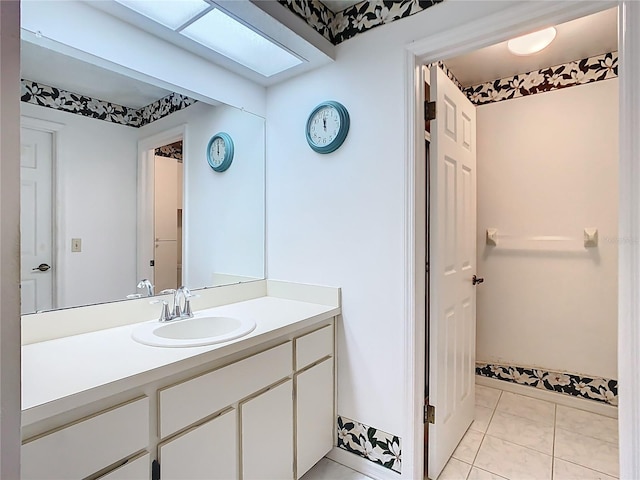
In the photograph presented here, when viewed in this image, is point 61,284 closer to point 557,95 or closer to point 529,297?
point 529,297

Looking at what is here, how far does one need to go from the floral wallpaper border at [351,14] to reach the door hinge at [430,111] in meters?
0.39

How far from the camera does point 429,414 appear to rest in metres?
1.64

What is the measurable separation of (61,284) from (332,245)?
3.84 ft

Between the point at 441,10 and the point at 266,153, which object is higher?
the point at 441,10

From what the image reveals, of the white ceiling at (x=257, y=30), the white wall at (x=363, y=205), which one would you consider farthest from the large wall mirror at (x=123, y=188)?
the white wall at (x=363, y=205)

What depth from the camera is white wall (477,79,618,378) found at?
219 cm

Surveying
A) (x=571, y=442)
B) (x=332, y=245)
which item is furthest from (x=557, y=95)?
(x=571, y=442)

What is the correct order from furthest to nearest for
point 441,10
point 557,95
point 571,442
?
point 557,95
point 571,442
point 441,10

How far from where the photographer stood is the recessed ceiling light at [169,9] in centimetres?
135

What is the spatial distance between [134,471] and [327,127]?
158cm

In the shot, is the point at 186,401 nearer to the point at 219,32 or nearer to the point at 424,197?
the point at 424,197

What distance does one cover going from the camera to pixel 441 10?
144 cm

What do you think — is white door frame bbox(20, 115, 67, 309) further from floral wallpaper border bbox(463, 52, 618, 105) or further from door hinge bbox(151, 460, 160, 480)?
floral wallpaper border bbox(463, 52, 618, 105)

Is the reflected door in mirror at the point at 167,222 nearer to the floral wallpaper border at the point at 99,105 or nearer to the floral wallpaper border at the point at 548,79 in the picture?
the floral wallpaper border at the point at 99,105
